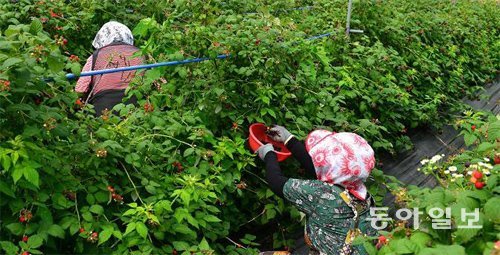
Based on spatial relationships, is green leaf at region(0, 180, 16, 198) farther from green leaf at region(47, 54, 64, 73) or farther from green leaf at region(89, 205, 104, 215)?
green leaf at region(47, 54, 64, 73)

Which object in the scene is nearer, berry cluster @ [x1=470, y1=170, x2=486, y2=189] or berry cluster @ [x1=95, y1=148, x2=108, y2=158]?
berry cluster @ [x1=470, y1=170, x2=486, y2=189]

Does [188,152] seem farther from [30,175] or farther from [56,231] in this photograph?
[30,175]

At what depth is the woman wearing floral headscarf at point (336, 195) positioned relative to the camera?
2275 millimetres

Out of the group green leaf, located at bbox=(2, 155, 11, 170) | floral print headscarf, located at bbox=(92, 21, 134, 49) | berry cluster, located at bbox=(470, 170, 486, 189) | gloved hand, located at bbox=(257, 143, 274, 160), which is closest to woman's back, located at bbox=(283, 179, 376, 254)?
gloved hand, located at bbox=(257, 143, 274, 160)

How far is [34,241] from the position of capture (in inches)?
67.2

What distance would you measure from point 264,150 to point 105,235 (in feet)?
3.18

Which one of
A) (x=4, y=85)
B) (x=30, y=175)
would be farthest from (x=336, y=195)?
(x=4, y=85)

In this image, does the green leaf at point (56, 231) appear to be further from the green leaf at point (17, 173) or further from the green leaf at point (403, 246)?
the green leaf at point (403, 246)

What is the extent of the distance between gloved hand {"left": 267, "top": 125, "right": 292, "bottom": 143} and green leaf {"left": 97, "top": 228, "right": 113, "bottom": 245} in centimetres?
110

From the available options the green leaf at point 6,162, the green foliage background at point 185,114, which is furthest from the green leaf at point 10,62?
the green leaf at point 6,162

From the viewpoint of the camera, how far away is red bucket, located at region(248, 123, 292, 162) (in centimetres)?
263

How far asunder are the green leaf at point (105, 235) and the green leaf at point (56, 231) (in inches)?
5.6


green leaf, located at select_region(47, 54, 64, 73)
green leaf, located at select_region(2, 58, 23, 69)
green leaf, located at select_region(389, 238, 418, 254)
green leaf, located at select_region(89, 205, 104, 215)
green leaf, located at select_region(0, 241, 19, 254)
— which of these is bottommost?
green leaf, located at select_region(89, 205, 104, 215)

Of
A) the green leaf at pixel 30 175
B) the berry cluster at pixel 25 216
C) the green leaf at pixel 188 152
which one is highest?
the green leaf at pixel 30 175
